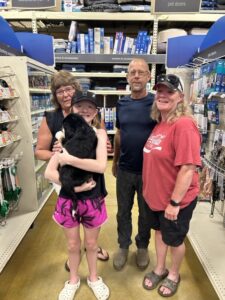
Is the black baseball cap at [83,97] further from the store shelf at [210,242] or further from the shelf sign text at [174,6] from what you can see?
the shelf sign text at [174,6]

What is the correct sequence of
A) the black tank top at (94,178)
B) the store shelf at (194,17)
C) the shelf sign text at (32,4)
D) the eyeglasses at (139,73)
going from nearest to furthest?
the black tank top at (94,178)
the eyeglasses at (139,73)
the shelf sign text at (32,4)
the store shelf at (194,17)

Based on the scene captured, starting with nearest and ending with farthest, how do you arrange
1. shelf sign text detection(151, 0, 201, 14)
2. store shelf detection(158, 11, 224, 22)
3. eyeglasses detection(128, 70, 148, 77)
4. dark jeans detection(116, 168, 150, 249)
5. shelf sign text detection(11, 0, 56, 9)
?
eyeglasses detection(128, 70, 148, 77) < dark jeans detection(116, 168, 150, 249) < shelf sign text detection(151, 0, 201, 14) < shelf sign text detection(11, 0, 56, 9) < store shelf detection(158, 11, 224, 22)

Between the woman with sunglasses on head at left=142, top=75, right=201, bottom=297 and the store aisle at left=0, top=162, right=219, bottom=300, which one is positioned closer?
the woman with sunglasses on head at left=142, top=75, right=201, bottom=297

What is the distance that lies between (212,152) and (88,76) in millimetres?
2870

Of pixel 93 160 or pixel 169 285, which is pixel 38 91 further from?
pixel 169 285

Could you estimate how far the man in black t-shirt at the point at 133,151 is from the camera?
164 cm

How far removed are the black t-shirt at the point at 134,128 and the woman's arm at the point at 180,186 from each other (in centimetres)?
44

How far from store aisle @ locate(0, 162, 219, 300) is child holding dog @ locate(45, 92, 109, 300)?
97mm

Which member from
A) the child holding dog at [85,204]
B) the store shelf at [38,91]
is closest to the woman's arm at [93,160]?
the child holding dog at [85,204]

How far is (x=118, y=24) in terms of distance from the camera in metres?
4.65

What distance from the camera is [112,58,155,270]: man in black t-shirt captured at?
164cm

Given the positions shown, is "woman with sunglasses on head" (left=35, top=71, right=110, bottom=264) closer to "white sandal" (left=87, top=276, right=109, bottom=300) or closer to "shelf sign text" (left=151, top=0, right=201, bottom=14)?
"white sandal" (left=87, top=276, right=109, bottom=300)

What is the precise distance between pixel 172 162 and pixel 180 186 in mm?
135

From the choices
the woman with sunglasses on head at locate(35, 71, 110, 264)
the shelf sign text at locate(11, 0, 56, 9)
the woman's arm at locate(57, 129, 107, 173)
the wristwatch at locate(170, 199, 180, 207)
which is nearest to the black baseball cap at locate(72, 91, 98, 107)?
the woman's arm at locate(57, 129, 107, 173)
